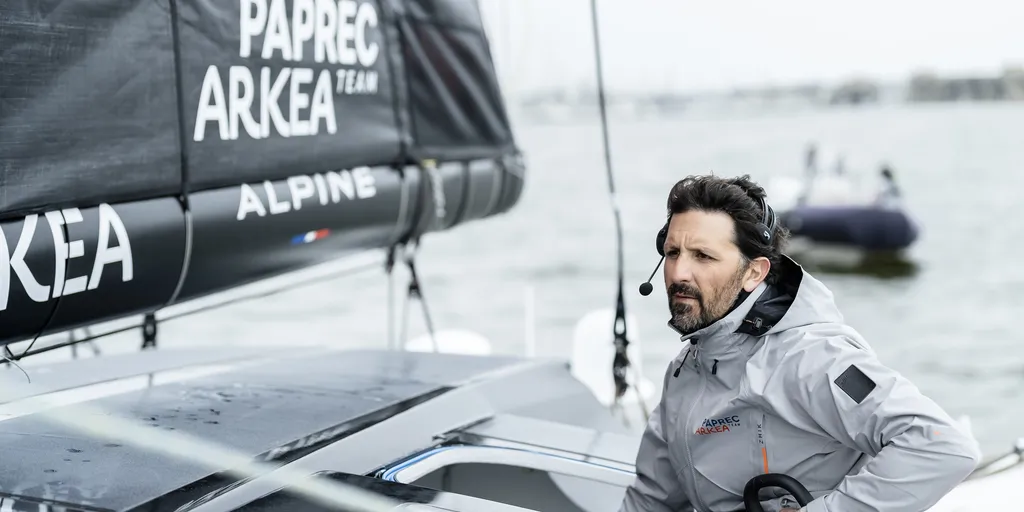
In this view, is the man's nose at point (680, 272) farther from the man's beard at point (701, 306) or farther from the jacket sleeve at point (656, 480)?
the jacket sleeve at point (656, 480)

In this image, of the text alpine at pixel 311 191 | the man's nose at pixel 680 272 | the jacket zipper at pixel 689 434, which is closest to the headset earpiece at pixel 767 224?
the man's nose at pixel 680 272

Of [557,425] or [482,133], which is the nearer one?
[557,425]

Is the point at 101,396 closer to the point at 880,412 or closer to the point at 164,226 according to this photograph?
the point at 164,226

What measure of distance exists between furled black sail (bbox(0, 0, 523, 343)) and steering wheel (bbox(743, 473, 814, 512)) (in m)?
1.25

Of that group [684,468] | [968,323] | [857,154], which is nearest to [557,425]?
[684,468]

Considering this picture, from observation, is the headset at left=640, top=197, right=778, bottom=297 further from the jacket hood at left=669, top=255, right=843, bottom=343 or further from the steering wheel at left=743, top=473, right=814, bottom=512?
the steering wheel at left=743, top=473, right=814, bottom=512

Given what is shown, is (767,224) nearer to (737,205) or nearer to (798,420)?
(737,205)

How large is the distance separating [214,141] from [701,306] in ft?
3.73

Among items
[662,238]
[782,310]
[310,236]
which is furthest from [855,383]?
[310,236]

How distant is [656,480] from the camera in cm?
220

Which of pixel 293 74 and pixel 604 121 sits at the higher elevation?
pixel 293 74

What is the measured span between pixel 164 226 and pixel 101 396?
21.6 inches

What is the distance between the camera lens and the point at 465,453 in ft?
7.61

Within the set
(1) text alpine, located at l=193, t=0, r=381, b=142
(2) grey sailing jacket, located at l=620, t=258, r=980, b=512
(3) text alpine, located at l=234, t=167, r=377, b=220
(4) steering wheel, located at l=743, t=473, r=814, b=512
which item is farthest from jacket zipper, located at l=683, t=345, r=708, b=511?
(1) text alpine, located at l=193, t=0, r=381, b=142
